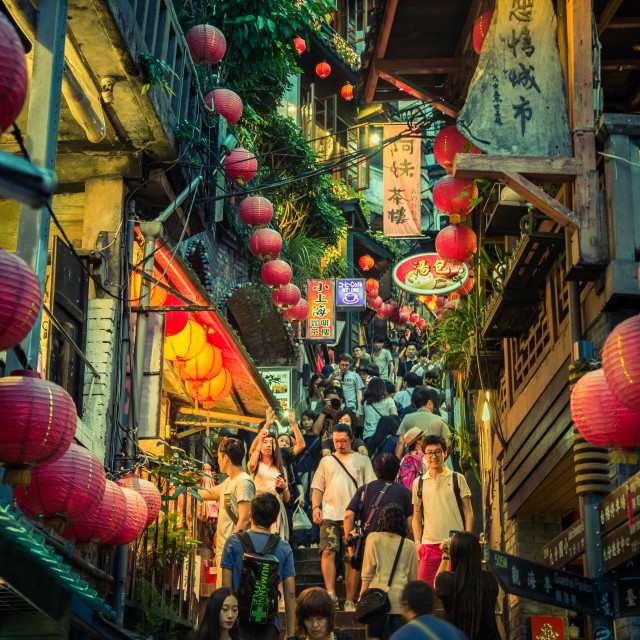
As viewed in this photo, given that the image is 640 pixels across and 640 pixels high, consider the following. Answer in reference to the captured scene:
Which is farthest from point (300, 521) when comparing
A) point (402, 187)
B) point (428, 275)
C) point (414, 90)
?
point (402, 187)

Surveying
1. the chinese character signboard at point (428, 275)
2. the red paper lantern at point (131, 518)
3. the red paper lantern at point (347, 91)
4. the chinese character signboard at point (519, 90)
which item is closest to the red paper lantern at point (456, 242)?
the chinese character signboard at point (428, 275)

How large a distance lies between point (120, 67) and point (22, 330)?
5.07m

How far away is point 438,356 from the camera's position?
13.1 meters

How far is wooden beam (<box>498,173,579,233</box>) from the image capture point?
A: 7816 millimetres

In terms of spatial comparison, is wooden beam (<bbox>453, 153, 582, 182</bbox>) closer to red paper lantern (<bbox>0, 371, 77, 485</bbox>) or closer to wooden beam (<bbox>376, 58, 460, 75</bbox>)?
red paper lantern (<bbox>0, 371, 77, 485</bbox>)

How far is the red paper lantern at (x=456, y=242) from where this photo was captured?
469 inches

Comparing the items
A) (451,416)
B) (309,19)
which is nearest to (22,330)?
(309,19)

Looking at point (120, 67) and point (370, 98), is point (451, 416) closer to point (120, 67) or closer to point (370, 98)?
point (370, 98)

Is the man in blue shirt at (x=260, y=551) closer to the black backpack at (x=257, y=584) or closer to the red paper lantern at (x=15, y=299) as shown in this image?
the black backpack at (x=257, y=584)

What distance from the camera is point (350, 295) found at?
27.2 m

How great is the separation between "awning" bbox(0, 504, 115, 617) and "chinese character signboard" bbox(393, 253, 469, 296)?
9.10 metres

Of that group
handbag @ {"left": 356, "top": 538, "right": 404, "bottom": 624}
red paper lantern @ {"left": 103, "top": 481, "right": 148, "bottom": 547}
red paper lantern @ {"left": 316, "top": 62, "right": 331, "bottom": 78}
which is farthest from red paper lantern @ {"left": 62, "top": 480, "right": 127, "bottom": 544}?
red paper lantern @ {"left": 316, "top": 62, "right": 331, "bottom": 78}

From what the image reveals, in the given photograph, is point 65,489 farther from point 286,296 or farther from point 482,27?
point 286,296

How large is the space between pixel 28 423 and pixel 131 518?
2.78 metres
